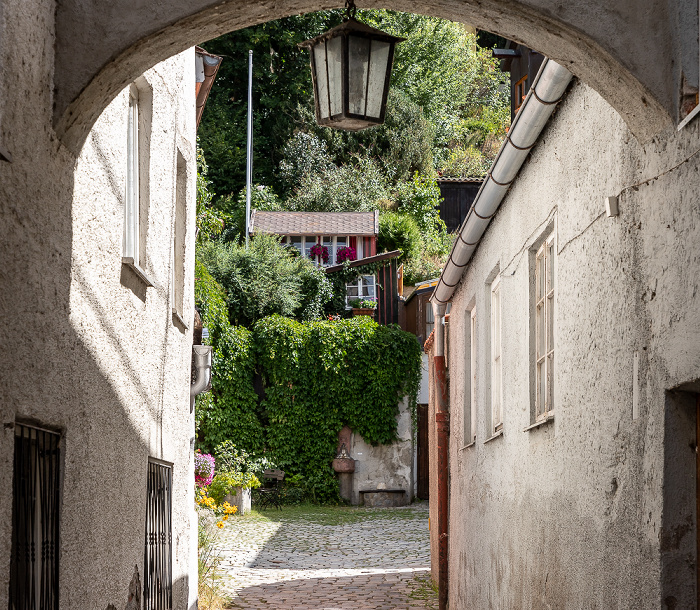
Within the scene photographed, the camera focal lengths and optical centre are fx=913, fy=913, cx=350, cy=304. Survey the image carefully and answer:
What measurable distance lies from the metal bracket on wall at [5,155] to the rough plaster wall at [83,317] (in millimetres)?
30

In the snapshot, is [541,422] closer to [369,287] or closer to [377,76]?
[377,76]

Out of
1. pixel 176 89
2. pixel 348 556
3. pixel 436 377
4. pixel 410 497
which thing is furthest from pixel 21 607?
pixel 410 497

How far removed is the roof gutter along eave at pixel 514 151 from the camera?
4590mm

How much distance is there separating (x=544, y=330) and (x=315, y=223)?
23.7 m

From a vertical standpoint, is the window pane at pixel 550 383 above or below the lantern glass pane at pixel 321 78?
below

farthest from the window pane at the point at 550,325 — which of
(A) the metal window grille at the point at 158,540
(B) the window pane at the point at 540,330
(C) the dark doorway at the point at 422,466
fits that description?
(C) the dark doorway at the point at 422,466

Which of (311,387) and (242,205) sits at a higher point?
(242,205)

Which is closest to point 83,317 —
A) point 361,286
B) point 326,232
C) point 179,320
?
point 179,320

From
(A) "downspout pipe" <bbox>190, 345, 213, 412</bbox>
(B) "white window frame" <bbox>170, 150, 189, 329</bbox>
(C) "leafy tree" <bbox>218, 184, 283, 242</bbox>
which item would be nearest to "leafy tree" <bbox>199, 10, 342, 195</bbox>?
(C) "leafy tree" <bbox>218, 184, 283, 242</bbox>

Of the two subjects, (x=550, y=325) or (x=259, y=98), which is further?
(x=259, y=98)

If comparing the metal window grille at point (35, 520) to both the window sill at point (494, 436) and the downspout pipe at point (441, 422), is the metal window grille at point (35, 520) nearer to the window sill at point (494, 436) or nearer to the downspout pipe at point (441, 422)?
the window sill at point (494, 436)

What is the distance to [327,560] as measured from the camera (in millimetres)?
13406

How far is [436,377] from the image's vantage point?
11.5m

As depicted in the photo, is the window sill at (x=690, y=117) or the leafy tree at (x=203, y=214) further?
the leafy tree at (x=203, y=214)
